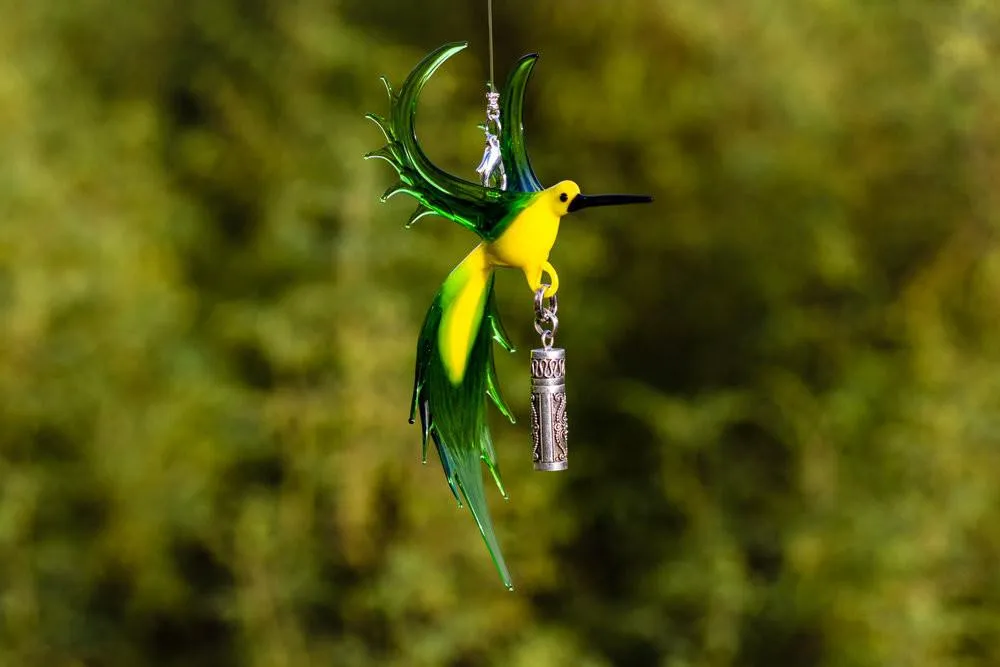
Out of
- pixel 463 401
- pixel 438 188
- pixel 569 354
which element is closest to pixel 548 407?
pixel 463 401

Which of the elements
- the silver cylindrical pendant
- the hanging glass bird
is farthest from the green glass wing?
the silver cylindrical pendant

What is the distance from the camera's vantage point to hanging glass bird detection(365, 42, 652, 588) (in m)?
0.95

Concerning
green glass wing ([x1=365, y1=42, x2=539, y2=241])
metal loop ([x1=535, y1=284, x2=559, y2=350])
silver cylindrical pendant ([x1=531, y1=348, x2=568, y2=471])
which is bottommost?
silver cylindrical pendant ([x1=531, y1=348, x2=568, y2=471])

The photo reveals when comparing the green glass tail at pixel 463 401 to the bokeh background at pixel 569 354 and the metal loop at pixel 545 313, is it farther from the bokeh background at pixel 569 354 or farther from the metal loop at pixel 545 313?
the bokeh background at pixel 569 354

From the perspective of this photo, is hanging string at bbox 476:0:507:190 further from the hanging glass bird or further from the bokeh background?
the bokeh background

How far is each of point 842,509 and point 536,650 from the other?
0.59 m

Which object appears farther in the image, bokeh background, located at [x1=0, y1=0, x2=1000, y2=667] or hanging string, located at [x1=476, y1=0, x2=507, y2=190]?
bokeh background, located at [x1=0, y1=0, x2=1000, y2=667]

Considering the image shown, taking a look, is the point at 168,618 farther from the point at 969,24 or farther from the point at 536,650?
the point at 969,24

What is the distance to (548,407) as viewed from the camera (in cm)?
100

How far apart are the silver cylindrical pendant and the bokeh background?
3.34 ft

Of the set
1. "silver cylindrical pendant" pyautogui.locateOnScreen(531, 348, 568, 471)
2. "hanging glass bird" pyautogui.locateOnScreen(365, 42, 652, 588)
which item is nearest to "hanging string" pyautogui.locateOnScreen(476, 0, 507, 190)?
"hanging glass bird" pyautogui.locateOnScreen(365, 42, 652, 588)

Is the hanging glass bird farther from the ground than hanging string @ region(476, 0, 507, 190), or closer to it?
closer to it

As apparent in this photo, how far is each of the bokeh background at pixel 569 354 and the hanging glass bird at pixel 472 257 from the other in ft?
3.30

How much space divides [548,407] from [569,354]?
1.26 metres
